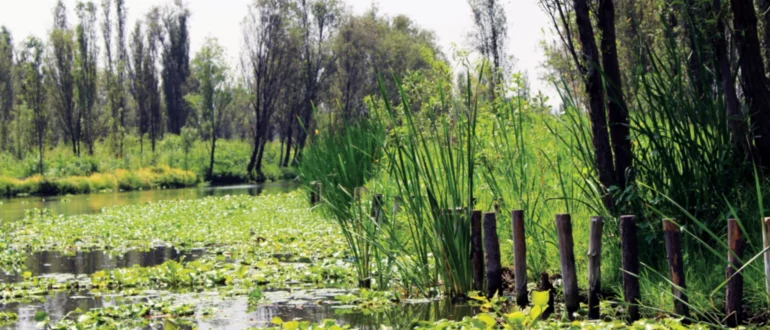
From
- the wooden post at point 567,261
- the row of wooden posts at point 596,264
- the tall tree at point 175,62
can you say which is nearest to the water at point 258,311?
the row of wooden posts at point 596,264

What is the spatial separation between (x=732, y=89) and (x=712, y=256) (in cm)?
118

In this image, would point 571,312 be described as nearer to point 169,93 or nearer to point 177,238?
point 177,238

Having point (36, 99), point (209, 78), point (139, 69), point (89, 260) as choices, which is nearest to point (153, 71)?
point (139, 69)

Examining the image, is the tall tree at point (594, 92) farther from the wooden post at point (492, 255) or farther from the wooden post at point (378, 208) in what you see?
the wooden post at point (378, 208)

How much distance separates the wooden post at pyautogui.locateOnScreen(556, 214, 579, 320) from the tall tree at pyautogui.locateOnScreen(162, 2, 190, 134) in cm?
5302

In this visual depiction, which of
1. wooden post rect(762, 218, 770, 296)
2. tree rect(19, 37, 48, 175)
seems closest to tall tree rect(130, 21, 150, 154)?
tree rect(19, 37, 48, 175)

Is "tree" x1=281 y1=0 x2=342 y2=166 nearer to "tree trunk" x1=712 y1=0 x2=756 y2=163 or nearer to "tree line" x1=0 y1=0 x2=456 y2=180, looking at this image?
"tree line" x1=0 y1=0 x2=456 y2=180

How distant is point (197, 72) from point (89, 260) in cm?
3593

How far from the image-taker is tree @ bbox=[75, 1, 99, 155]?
39000 mm

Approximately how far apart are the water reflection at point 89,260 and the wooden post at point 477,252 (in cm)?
428

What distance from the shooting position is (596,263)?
5695 millimetres

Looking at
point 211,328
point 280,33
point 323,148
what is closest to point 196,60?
point 280,33

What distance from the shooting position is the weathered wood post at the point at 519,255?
622 centimetres

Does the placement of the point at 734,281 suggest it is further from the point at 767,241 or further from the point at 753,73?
the point at 753,73
